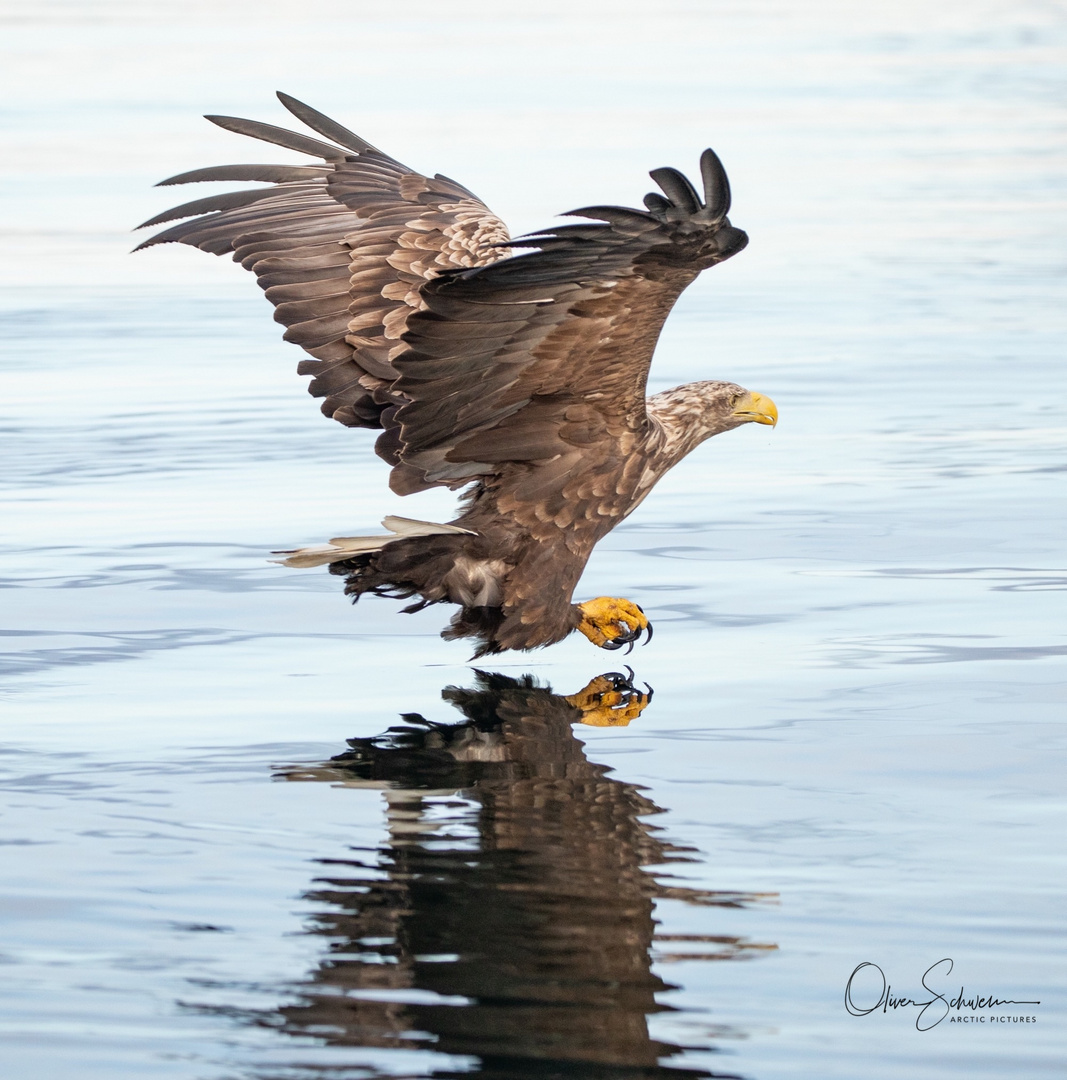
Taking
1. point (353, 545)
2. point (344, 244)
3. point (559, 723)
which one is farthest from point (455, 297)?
point (344, 244)

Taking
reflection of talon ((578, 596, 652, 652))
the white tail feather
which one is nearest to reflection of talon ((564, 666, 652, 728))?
reflection of talon ((578, 596, 652, 652))

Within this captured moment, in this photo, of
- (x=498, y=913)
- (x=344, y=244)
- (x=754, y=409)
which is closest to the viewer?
(x=498, y=913)

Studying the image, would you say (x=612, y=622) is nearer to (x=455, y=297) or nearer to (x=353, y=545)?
(x=353, y=545)

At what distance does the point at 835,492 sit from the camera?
8.38 m

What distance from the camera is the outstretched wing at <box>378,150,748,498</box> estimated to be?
543 cm

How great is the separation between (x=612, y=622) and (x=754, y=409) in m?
1.15

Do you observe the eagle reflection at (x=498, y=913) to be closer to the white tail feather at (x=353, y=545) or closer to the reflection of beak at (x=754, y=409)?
the white tail feather at (x=353, y=545)

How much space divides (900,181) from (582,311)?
10.8m

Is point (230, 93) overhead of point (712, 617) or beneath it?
overhead

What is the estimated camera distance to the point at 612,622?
6.71 meters

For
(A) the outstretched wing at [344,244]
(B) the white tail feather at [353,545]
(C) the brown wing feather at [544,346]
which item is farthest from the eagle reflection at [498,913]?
(A) the outstretched wing at [344,244]

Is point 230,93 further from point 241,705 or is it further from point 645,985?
point 645,985

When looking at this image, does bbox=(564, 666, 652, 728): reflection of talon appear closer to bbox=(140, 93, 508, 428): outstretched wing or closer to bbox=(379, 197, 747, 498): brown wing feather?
bbox=(379, 197, 747, 498): brown wing feather

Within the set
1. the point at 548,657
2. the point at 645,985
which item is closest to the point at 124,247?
the point at 548,657
